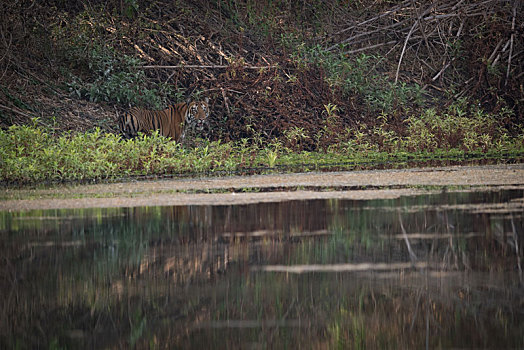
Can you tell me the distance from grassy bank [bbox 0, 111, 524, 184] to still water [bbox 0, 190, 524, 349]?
15.4 feet

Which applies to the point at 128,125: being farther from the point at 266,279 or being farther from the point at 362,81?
the point at 266,279

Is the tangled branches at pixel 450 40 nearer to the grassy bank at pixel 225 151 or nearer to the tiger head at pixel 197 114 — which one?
the grassy bank at pixel 225 151

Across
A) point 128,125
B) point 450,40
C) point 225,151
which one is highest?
point 450,40

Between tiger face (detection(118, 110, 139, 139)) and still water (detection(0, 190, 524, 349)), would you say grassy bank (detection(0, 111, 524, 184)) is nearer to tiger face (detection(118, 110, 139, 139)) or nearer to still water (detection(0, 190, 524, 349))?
tiger face (detection(118, 110, 139, 139))

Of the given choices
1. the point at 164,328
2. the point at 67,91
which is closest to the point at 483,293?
the point at 164,328

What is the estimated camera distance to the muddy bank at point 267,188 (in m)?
11.7

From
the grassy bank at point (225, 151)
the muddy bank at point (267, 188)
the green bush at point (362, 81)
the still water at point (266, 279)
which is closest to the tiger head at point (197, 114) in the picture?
the grassy bank at point (225, 151)

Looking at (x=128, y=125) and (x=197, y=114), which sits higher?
(x=197, y=114)

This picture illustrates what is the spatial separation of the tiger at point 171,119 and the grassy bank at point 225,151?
0.48 metres

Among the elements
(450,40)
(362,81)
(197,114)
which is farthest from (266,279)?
(450,40)

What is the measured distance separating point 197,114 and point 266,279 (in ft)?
48.6

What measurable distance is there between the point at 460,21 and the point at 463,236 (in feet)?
63.4

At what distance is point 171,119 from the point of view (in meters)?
20.9

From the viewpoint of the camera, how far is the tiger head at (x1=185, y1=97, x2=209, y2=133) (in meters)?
20.9
